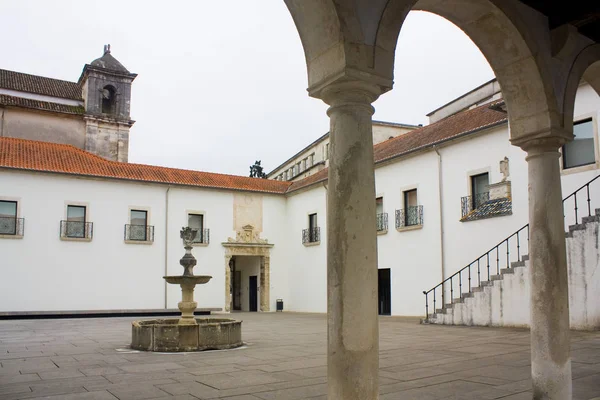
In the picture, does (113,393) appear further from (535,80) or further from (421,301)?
(421,301)

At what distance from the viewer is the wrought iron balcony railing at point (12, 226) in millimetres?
20344

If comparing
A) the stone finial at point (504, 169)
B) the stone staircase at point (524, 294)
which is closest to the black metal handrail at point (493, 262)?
the stone staircase at point (524, 294)

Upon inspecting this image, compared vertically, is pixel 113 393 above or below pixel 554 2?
below

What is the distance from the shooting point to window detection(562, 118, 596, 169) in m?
13.1

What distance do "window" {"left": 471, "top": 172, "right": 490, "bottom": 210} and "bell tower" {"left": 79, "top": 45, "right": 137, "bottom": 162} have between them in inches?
842

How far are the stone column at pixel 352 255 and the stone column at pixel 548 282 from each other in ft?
7.43

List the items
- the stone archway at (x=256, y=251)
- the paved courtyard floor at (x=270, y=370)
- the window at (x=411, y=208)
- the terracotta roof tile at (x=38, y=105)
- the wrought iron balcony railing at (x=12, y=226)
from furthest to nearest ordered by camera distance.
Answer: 1. the terracotta roof tile at (x=38, y=105)
2. the stone archway at (x=256, y=251)
3. the wrought iron balcony railing at (x=12, y=226)
4. the window at (x=411, y=208)
5. the paved courtyard floor at (x=270, y=370)

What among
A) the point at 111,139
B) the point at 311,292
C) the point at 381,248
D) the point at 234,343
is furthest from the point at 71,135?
the point at 234,343

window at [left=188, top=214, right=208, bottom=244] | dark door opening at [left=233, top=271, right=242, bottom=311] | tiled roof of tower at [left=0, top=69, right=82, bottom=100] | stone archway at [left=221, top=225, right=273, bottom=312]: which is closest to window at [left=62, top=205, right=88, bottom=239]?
window at [left=188, top=214, right=208, bottom=244]

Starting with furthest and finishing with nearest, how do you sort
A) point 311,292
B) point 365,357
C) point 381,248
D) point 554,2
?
point 311,292, point 381,248, point 554,2, point 365,357

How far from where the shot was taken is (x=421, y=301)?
17797 mm

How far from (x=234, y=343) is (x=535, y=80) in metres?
6.77

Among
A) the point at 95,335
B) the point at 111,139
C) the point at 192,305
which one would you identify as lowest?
the point at 95,335

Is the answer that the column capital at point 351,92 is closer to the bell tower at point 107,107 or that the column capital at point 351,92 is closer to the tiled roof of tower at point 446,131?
the tiled roof of tower at point 446,131
